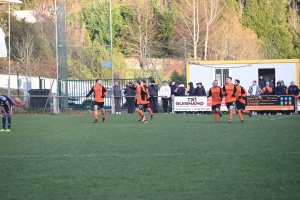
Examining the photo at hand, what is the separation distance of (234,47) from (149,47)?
6.78 m

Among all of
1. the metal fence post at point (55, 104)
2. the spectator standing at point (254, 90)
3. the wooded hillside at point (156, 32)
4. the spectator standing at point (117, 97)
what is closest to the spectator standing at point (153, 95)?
the spectator standing at point (117, 97)

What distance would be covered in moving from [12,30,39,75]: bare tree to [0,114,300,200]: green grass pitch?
27077 mm

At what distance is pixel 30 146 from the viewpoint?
16438 mm

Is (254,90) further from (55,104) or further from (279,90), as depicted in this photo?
(55,104)

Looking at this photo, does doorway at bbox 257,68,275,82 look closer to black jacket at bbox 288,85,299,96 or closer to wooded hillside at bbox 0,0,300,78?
black jacket at bbox 288,85,299,96

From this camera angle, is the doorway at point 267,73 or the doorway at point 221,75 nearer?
the doorway at point 221,75

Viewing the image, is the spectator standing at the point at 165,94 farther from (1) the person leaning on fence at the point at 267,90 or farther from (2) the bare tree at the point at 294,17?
(2) the bare tree at the point at 294,17

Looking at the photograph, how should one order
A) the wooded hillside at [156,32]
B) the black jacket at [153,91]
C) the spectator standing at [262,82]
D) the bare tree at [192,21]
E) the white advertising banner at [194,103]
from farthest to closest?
the bare tree at [192,21] < the wooded hillside at [156,32] < the black jacket at [153,91] < the spectator standing at [262,82] < the white advertising banner at [194,103]

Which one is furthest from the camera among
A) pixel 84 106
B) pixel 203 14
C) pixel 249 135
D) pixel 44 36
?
pixel 203 14

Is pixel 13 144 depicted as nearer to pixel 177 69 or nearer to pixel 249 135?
pixel 249 135

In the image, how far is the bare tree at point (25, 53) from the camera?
46.4 metres

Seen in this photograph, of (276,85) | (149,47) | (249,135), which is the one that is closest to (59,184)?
(249,135)

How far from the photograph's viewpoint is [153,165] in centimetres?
1242

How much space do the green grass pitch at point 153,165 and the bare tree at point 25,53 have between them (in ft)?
88.8
